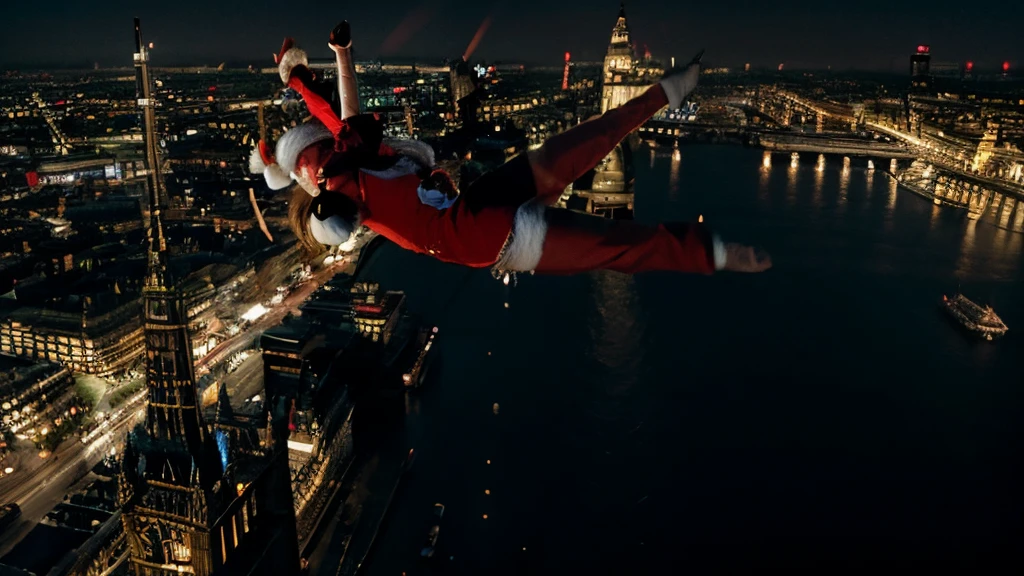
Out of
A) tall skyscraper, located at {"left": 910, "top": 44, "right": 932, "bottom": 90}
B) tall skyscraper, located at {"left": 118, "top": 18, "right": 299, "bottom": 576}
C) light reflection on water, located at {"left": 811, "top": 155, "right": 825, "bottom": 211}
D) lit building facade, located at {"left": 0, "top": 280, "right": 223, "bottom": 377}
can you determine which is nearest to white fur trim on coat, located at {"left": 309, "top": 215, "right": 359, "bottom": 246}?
tall skyscraper, located at {"left": 118, "top": 18, "right": 299, "bottom": 576}

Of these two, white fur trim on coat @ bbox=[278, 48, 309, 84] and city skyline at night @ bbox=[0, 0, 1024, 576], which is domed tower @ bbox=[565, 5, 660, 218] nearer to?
city skyline at night @ bbox=[0, 0, 1024, 576]

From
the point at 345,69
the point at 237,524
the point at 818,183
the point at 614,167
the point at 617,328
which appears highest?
the point at 345,69

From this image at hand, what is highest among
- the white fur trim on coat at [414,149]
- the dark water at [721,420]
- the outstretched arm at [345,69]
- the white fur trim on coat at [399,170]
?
the outstretched arm at [345,69]

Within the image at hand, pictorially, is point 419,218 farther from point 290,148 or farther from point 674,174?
point 674,174

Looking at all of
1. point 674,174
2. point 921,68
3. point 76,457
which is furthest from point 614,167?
point 921,68

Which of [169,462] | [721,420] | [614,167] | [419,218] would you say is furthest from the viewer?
[614,167]

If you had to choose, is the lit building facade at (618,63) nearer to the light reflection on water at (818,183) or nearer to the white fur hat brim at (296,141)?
the light reflection on water at (818,183)

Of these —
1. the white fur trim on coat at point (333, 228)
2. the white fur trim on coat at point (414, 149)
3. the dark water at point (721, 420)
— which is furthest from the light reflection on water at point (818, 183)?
the white fur trim on coat at point (333, 228)

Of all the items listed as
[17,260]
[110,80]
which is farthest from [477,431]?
[110,80]
